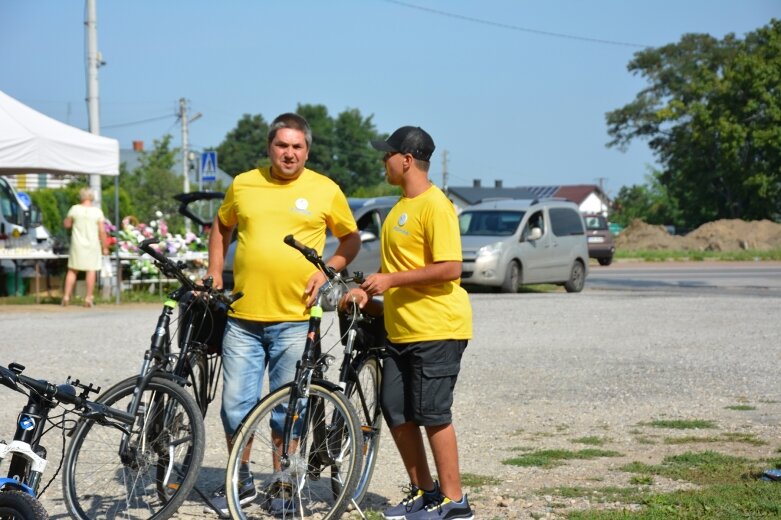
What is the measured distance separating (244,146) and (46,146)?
101m

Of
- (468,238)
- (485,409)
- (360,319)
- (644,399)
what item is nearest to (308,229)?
(360,319)

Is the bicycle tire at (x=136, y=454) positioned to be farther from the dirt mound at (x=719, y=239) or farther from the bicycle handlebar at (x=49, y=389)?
the dirt mound at (x=719, y=239)

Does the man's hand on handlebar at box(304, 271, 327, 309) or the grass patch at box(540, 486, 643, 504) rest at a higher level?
the man's hand on handlebar at box(304, 271, 327, 309)

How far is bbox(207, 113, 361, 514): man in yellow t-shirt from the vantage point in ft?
18.9

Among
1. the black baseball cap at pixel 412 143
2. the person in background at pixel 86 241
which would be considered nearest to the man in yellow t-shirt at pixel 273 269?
the black baseball cap at pixel 412 143

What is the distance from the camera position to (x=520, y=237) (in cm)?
2192

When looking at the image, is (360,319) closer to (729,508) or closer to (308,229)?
(308,229)

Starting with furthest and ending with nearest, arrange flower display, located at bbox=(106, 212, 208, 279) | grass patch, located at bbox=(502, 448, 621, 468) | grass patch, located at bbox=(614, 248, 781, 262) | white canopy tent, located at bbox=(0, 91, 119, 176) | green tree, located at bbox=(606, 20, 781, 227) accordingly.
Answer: green tree, located at bbox=(606, 20, 781, 227) < grass patch, located at bbox=(614, 248, 781, 262) < flower display, located at bbox=(106, 212, 208, 279) < white canopy tent, located at bbox=(0, 91, 119, 176) < grass patch, located at bbox=(502, 448, 621, 468)

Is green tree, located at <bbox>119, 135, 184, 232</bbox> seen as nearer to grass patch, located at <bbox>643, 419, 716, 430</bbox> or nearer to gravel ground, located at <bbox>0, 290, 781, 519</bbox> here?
gravel ground, located at <bbox>0, 290, 781, 519</bbox>

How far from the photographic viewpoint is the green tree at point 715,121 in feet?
197

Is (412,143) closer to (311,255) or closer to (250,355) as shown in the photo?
(311,255)

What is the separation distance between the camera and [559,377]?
35.0 ft

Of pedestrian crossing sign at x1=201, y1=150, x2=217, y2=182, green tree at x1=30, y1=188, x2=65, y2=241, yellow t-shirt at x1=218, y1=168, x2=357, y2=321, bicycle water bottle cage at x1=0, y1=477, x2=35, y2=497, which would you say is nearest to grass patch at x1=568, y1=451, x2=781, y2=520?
yellow t-shirt at x1=218, y1=168, x2=357, y2=321

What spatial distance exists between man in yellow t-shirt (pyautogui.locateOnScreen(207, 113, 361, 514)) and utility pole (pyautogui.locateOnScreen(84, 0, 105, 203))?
588 inches
